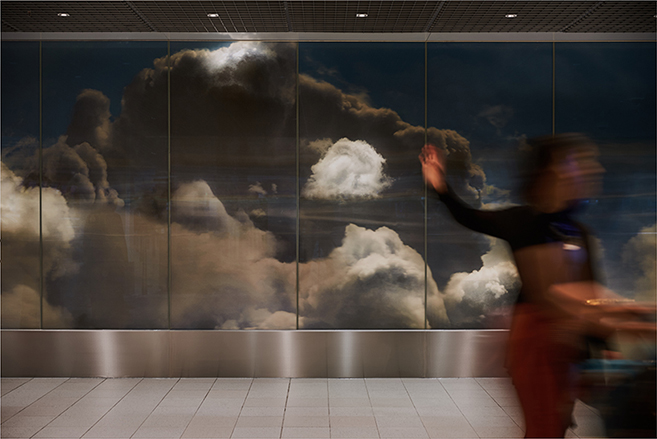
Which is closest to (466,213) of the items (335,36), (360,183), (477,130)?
(360,183)

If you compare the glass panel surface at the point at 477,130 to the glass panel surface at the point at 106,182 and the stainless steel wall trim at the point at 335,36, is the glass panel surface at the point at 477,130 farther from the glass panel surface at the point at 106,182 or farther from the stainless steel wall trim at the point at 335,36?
the glass panel surface at the point at 106,182

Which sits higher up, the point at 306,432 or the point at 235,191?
the point at 235,191

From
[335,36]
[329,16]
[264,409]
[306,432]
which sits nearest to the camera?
[306,432]

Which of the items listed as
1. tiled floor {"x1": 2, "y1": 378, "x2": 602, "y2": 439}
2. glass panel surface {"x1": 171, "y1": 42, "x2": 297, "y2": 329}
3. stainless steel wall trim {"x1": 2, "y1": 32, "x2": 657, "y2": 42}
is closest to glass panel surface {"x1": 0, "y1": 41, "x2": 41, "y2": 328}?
stainless steel wall trim {"x1": 2, "y1": 32, "x2": 657, "y2": 42}

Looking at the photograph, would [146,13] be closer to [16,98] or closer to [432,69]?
[16,98]

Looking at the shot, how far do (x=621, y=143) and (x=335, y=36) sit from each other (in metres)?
→ 3.23

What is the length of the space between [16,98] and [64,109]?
0.53 metres

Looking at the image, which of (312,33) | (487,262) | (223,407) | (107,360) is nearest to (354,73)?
(312,33)

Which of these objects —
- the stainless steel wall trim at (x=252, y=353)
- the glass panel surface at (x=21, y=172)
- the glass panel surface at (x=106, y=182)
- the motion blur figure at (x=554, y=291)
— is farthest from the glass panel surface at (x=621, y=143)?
the glass panel surface at (x=21, y=172)

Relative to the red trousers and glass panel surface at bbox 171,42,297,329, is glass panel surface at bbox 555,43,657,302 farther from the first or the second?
glass panel surface at bbox 171,42,297,329

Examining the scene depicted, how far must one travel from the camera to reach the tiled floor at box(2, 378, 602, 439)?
3.40 meters

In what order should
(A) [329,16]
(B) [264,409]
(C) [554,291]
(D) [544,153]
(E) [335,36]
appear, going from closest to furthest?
1. (C) [554,291]
2. (D) [544,153]
3. (B) [264,409]
4. (A) [329,16]
5. (E) [335,36]

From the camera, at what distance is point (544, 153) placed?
92.7 inches

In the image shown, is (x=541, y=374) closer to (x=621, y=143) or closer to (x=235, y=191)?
(x=235, y=191)
